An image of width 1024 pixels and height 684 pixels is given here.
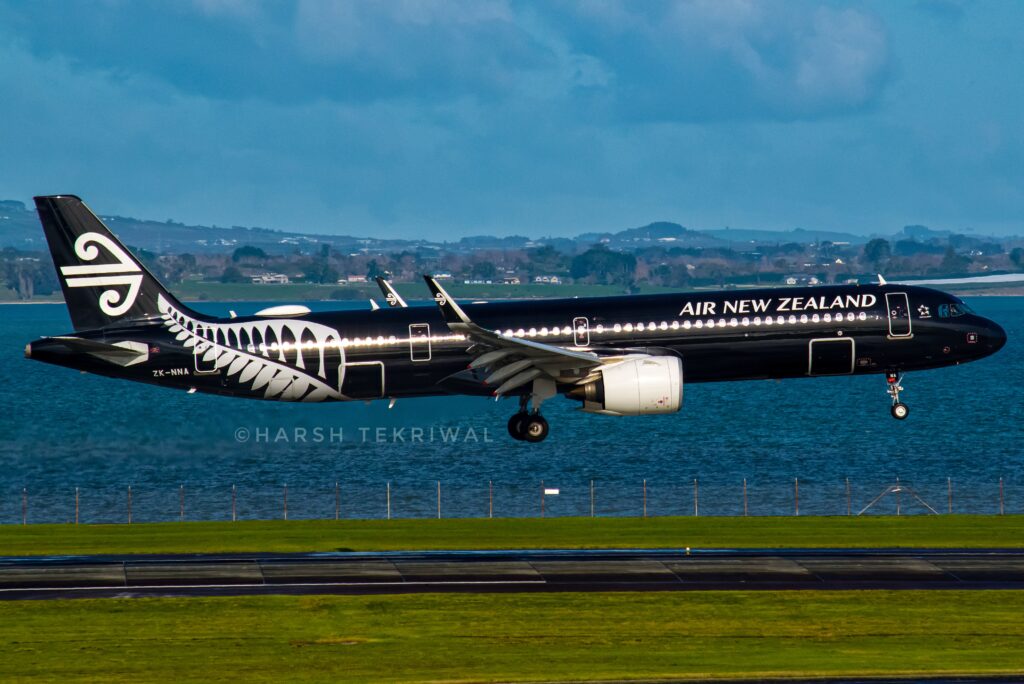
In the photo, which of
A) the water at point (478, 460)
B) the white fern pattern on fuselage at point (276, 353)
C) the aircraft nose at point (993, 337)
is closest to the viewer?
the white fern pattern on fuselage at point (276, 353)

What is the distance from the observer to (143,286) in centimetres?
5547

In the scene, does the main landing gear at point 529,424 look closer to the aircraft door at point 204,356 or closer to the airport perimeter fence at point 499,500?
the aircraft door at point 204,356

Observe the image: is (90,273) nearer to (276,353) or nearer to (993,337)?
(276,353)

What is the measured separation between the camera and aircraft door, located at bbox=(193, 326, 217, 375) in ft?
178

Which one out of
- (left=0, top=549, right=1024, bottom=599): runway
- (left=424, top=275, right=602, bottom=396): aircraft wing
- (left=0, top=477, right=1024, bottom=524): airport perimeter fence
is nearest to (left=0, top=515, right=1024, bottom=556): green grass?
(left=0, top=549, right=1024, bottom=599): runway

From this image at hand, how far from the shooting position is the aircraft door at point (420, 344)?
5328cm

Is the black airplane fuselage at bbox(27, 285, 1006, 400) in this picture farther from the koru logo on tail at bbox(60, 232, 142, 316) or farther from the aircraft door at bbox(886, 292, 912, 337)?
the koru logo on tail at bbox(60, 232, 142, 316)

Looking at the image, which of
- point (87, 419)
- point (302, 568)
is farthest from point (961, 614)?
point (87, 419)

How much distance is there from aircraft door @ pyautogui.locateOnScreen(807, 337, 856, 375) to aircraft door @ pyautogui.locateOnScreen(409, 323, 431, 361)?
14173 millimetres

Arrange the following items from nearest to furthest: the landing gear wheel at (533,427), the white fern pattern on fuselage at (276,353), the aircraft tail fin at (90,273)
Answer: the white fern pattern on fuselage at (276,353), the landing gear wheel at (533,427), the aircraft tail fin at (90,273)

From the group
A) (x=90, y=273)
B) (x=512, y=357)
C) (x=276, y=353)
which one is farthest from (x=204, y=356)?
(x=512, y=357)

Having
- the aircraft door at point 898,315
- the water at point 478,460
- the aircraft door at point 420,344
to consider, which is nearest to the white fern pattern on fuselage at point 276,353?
the aircraft door at point 420,344

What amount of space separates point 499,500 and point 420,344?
3699cm

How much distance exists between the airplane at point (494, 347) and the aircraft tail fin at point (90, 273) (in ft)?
0.17
